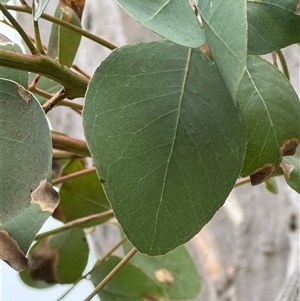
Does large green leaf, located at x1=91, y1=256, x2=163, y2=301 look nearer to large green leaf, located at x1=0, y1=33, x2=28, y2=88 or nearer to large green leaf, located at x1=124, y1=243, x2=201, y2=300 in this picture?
large green leaf, located at x1=124, y1=243, x2=201, y2=300

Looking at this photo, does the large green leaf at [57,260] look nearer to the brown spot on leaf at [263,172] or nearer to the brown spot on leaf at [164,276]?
Answer: the brown spot on leaf at [164,276]

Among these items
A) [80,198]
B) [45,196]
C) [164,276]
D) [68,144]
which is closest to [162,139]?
[45,196]

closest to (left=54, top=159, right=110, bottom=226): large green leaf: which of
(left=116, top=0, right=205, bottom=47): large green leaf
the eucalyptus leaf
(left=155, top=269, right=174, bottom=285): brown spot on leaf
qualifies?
the eucalyptus leaf

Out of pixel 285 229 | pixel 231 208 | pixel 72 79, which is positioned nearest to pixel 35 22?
pixel 72 79

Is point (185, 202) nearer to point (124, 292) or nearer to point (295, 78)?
point (124, 292)

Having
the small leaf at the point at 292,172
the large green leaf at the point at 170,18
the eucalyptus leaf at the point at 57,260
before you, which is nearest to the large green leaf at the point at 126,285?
the eucalyptus leaf at the point at 57,260

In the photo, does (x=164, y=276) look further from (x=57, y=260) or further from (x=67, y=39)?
(x=67, y=39)

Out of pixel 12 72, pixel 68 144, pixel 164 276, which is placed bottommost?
pixel 164 276
